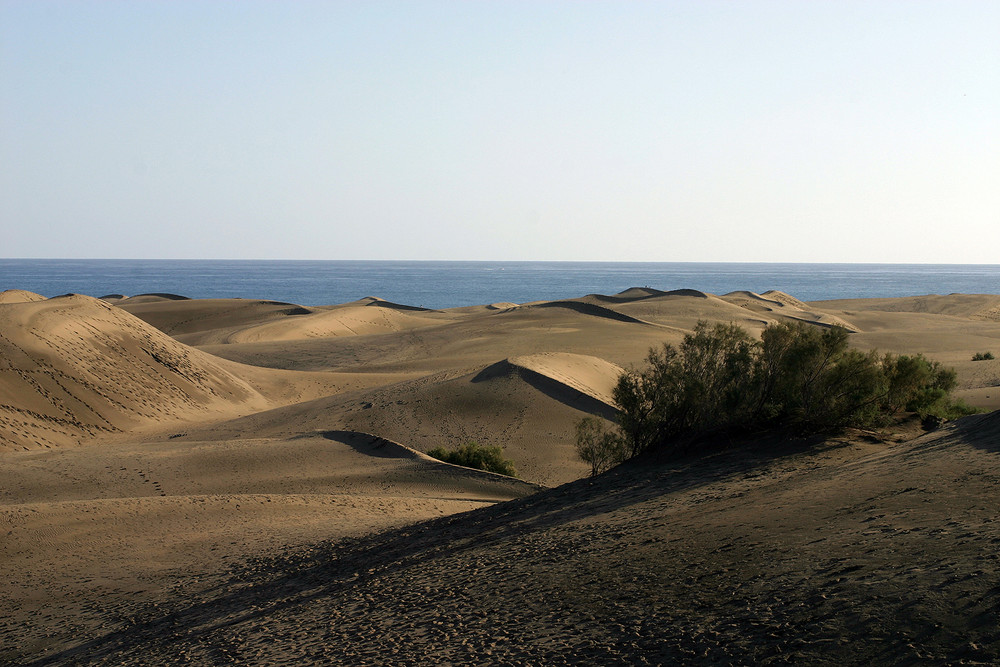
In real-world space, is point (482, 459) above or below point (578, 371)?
below

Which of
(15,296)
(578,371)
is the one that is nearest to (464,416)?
(578,371)

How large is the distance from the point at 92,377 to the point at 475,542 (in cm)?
2017

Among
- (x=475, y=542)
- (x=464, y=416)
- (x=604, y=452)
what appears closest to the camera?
(x=475, y=542)

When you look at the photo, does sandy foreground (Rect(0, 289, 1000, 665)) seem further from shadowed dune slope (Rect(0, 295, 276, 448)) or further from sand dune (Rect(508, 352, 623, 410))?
sand dune (Rect(508, 352, 623, 410))

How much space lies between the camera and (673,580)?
7.36 meters

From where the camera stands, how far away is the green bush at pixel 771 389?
11891 millimetres

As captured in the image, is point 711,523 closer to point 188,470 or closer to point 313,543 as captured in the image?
point 313,543

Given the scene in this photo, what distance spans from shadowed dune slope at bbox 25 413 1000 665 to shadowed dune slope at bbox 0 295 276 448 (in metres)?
15.1

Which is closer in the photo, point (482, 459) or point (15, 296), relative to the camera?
point (482, 459)

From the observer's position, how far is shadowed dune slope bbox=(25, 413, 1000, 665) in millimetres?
5859

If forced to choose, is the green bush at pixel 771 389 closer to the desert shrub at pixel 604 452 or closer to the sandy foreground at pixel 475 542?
the desert shrub at pixel 604 452

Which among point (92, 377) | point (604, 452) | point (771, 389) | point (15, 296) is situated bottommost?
point (92, 377)

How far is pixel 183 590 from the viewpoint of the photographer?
10023mm

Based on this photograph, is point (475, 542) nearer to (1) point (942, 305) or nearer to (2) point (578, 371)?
(2) point (578, 371)
